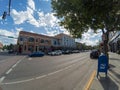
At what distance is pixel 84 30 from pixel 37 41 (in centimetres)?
5834

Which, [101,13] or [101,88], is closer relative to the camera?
[101,88]

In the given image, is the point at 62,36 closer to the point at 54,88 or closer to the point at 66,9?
the point at 66,9

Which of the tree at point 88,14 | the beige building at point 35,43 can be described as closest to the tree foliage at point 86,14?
the tree at point 88,14

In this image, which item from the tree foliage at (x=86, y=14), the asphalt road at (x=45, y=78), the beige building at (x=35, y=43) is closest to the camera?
the asphalt road at (x=45, y=78)

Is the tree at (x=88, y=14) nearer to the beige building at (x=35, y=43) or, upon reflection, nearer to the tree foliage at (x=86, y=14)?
the tree foliage at (x=86, y=14)

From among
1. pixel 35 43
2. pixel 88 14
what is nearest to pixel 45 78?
pixel 88 14

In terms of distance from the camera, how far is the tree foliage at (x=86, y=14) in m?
13.0

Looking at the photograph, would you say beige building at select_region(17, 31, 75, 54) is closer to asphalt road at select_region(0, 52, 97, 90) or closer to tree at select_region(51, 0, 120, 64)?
tree at select_region(51, 0, 120, 64)

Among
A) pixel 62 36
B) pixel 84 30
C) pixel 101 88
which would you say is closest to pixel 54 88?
pixel 101 88

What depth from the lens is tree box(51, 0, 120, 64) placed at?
13.1 m

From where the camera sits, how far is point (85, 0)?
12984 millimetres

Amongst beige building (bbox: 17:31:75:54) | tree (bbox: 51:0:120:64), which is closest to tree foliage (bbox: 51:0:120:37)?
tree (bbox: 51:0:120:64)

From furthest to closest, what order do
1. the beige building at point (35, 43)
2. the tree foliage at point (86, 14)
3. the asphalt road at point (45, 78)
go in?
the beige building at point (35, 43), the tree foliage at point (86, 14), the asphalt road at point (45, 78)

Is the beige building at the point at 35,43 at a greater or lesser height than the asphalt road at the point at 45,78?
greater
